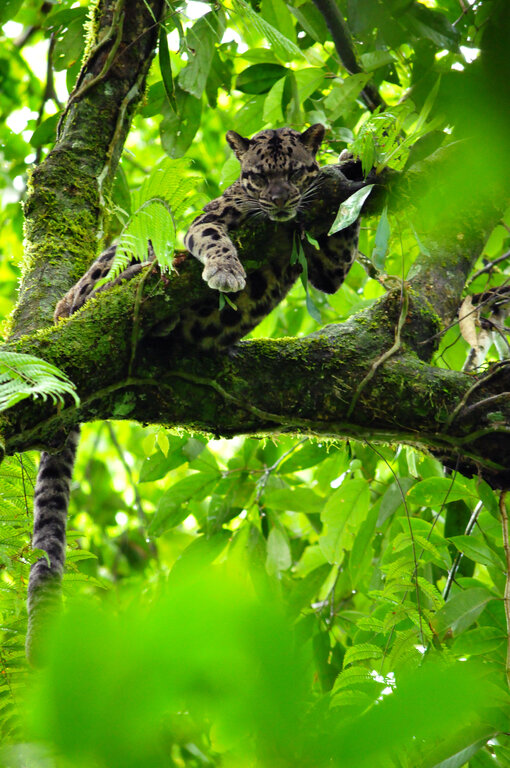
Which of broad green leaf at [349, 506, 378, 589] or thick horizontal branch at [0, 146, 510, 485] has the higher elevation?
thick horizontal branch at [0, 146, 510, 485]

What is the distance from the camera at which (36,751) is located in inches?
Answer: 23.3

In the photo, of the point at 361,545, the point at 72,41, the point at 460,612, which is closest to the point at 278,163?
the point at 72,41

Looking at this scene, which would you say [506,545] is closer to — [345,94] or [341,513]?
[341,513]

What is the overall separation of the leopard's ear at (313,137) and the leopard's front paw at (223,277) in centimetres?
166

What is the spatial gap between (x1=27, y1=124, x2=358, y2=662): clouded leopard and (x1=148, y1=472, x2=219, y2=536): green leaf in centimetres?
79

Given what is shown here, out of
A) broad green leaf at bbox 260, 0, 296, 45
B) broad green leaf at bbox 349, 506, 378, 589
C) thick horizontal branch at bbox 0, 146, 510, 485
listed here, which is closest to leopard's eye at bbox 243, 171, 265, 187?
broad green leaf at bbox 260, 0, 296, 45

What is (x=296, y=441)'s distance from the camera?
4.30 metres

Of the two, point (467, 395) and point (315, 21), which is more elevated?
point (315, 21)

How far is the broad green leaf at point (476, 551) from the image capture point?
8.44 ft

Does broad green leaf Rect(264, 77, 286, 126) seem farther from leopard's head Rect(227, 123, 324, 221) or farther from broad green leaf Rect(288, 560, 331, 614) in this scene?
broad green leaf Rect(288, 560, 331, 614)

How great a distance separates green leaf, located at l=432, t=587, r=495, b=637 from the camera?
2.38 metres

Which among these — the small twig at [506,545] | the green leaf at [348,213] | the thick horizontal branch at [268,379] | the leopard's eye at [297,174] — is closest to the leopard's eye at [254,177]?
the leopard's eye at [297,174]

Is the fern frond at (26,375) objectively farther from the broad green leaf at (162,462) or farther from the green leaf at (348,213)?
the broad green leaf at (162,462)

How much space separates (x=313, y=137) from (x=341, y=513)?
210 cm
